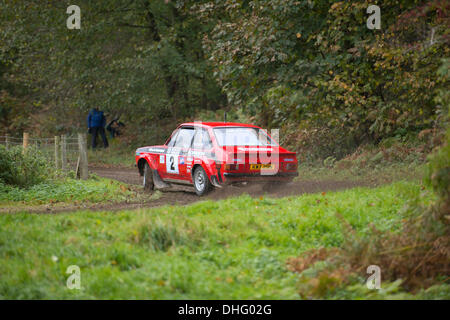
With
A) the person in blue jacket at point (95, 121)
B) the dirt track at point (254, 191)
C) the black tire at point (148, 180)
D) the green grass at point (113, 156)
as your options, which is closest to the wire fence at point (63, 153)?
the black tire at point (148, 180)

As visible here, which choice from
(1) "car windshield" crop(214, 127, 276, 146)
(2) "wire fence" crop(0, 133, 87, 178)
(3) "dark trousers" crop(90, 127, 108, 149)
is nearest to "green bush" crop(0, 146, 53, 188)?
(2) "wire fence" crop(0, 133, 87, 178)

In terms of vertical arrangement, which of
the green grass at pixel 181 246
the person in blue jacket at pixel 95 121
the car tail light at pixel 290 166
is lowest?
the green grass at pixel 181 246

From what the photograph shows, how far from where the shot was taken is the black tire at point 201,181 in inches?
502

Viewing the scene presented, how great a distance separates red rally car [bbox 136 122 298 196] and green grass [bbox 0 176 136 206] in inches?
49.3

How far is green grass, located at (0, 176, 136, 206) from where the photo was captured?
1245cm

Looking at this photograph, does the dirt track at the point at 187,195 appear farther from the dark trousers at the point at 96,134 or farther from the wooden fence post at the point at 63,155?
the dark trousers at the point at 96,134

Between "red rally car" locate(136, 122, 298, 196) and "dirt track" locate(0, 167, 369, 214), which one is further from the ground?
"red rally car" locate(136, 122, 298, 196)

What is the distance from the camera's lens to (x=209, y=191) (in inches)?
507

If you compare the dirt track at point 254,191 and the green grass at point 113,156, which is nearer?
the dirt track at point 254,191

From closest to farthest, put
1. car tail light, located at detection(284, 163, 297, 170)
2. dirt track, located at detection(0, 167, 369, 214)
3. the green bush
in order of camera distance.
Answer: dirt track, located at detection(0, 167, 369, 214) < car tail light, located at detection(284, 163, 297, 170) < the green bush

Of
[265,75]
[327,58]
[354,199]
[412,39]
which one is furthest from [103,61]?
[354,199]

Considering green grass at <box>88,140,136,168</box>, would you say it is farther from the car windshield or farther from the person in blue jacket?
the car windshield

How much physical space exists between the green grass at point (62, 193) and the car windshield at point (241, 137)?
2551 millimetres

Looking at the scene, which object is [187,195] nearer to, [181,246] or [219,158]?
[219,158]
